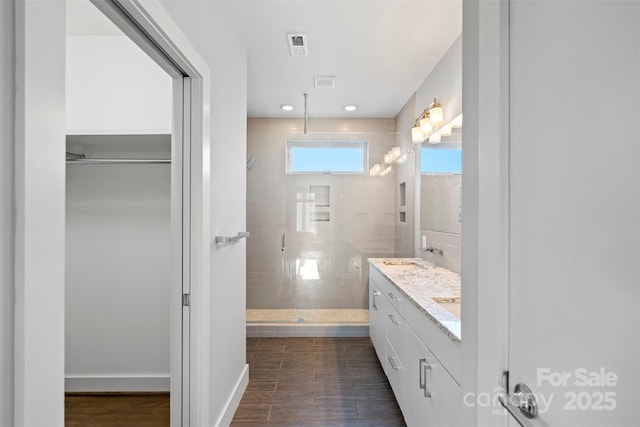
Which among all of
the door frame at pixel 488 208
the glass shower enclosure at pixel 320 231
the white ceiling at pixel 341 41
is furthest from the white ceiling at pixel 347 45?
the door frame at pixel 488 208

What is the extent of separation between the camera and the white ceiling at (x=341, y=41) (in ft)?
6.81

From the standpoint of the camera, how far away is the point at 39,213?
26.5 inches

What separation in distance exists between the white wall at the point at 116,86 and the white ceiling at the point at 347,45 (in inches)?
26.3

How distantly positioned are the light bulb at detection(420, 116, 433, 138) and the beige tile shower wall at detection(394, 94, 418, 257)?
0.52 meters

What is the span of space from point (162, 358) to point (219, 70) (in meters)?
1.97

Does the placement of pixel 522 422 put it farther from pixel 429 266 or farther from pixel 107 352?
pixel 107 352

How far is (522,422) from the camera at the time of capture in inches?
28.9

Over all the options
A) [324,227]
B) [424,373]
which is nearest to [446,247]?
[424,373]

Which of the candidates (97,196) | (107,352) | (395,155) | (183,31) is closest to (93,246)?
(97,196)

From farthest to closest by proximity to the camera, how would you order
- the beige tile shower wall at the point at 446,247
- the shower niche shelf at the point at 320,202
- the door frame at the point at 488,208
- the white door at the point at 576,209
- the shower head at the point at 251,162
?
the shower head at the point at 251,162, the shower niche shelf at the point at 320,202, the beige tile shower wall at the point at 446,247, the door frame at the point at 488,208, the white door at the point at 576,209

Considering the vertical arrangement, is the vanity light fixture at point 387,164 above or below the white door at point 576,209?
above

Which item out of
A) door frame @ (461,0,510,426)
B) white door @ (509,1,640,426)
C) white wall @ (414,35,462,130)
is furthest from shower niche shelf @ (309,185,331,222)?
white door @ (509,1,640,426)

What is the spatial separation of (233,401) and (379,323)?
130cm

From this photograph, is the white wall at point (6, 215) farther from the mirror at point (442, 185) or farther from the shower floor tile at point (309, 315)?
the shower floor tile at point (309, 315)
